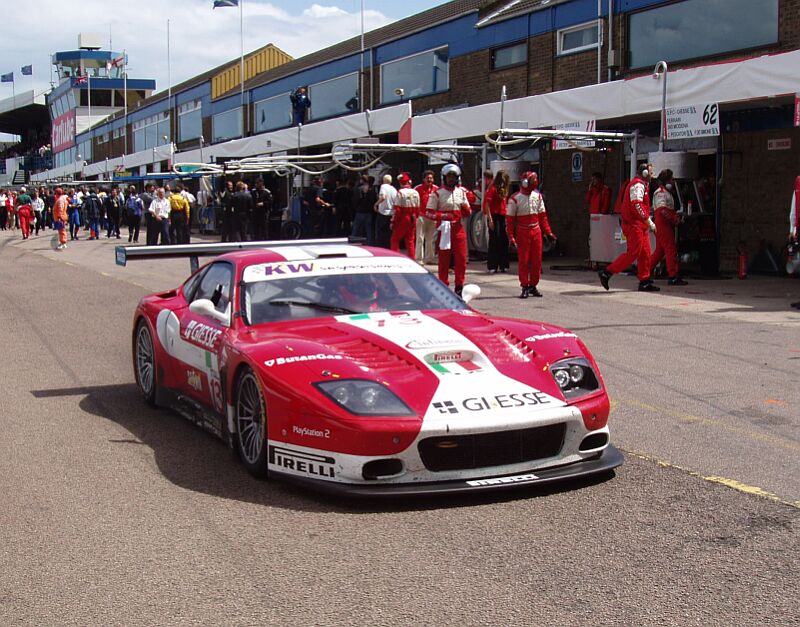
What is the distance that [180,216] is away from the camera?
1165 inches

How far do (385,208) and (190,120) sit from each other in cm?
3643

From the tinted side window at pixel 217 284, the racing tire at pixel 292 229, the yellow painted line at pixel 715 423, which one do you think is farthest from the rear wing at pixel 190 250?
the racing tire at pixel 292 229

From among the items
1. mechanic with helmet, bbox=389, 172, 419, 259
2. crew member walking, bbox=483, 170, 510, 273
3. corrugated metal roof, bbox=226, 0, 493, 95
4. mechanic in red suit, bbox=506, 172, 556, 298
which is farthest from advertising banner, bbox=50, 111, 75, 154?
mechanic in red suit, bbox=506, 172, 556, 298

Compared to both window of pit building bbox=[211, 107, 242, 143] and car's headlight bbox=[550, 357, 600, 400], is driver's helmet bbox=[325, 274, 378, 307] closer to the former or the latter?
car's headlight bbox=[550, 357, 600, 400]

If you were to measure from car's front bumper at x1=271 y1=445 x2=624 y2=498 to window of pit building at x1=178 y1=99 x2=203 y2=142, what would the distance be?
49433 mm

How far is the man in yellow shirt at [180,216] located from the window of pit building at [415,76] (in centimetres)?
676

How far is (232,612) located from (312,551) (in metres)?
0.69

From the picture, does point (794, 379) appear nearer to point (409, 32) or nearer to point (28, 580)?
point (28, 580)

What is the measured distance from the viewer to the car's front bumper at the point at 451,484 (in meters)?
4.85

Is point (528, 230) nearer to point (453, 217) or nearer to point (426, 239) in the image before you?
point (453, 217)

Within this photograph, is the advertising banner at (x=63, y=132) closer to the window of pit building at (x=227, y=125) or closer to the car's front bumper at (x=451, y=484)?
the window of pit building at (x=227, y=125)

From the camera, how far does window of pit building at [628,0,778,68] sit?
18.6 meters

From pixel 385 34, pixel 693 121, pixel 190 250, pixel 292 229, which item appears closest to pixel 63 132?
pixel 385 34

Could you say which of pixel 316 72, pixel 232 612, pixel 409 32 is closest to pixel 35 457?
pixel 232 612
